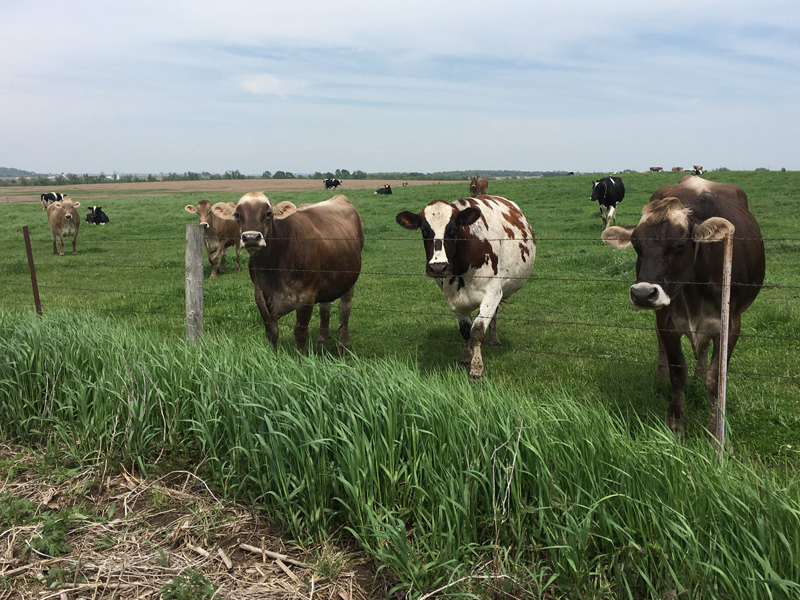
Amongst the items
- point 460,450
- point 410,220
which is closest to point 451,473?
point 460,450

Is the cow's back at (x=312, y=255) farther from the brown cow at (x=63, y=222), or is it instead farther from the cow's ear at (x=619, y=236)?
the brown cow at (x=63, y=222)

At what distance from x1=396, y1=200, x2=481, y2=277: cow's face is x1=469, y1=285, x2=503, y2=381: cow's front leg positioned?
65 centimetres

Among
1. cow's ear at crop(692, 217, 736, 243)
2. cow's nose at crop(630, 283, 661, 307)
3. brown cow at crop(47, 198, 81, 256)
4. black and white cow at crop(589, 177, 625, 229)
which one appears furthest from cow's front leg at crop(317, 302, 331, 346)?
black and white cow at crop(589, 177, 625, 229)

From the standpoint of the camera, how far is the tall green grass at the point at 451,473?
277cm

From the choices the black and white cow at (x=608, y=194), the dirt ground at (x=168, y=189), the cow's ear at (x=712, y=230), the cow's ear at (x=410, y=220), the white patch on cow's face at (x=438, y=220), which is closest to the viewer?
the cow's ear at (x=712, y=230)

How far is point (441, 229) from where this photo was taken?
20.8 feet

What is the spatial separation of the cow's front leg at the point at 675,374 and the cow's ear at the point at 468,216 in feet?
7.09

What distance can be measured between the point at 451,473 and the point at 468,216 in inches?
143

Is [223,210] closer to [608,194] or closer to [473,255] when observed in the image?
[473,255]

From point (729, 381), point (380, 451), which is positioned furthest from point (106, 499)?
point (729, 381)

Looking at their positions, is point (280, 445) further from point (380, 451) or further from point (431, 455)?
point (431, 455)

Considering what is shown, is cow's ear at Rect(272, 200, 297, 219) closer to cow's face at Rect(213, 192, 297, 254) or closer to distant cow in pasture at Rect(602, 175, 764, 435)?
cow's face at Rect(213, 192, 297, 254)

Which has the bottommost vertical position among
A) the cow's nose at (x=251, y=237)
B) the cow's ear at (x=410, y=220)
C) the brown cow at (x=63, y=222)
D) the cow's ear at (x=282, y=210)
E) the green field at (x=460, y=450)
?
the green field at (x=460, y=450)

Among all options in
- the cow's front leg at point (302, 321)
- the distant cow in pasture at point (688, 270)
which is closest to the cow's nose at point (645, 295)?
the distant cow in pasture at point (688, 270)
